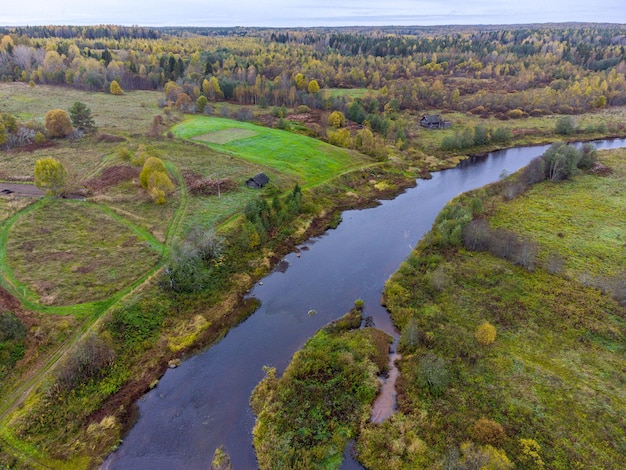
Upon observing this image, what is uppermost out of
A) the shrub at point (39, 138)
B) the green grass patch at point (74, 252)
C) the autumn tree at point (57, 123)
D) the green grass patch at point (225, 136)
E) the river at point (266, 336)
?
the autumn tree at point (57, 123)

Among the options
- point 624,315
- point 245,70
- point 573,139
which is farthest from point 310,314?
point 245,70

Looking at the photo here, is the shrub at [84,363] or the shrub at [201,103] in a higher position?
the shrub at [201,103]

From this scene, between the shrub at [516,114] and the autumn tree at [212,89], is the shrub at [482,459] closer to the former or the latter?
the shrub at [516,114]

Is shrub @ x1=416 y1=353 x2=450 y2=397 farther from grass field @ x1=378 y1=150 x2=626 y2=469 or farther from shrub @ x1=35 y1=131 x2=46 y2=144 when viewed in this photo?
shrub @ x1=35 y1=131 x2=46 y2=144

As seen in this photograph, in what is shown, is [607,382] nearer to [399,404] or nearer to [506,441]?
[506,441]

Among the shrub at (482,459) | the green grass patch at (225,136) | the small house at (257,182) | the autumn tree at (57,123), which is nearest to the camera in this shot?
the shrub at (482,459)

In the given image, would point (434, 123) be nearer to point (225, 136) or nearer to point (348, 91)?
point (348, 91)

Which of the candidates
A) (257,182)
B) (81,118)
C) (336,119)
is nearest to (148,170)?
(257,182)

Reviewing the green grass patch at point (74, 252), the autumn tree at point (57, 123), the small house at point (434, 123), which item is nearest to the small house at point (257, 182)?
the green grass patch at point (74, 252)
